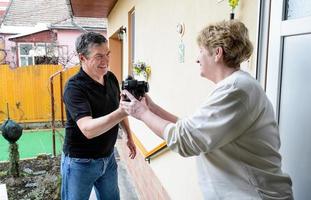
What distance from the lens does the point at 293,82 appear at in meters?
1.26

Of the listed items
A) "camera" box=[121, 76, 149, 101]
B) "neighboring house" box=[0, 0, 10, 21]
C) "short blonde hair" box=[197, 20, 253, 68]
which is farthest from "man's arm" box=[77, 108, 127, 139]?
"neighboring house" box=[0, 0, 10, 21]

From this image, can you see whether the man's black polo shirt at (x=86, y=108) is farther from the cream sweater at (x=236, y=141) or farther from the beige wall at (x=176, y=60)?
the cream sweater at (x=236, y=141)

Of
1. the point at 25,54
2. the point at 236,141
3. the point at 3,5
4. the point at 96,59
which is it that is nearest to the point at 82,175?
the point at 96,59

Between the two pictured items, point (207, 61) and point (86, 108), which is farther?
point (86, 108)

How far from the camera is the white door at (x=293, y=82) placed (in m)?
1.19

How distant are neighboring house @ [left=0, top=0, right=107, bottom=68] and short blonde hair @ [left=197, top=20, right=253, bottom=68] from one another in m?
10.2

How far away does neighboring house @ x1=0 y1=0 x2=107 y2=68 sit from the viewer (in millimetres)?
11625

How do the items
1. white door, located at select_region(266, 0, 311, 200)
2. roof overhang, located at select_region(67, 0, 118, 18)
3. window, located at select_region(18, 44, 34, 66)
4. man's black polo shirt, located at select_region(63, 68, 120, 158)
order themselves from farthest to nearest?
window, located at select_region(18, 44, 34, 66) → roof overhang, located at select_region(67, 0, 118, 18) → man's black polo shirt, located at select_region(63, 68, 120, 158) → white door, located at select_region(266, 0, 311, 200)

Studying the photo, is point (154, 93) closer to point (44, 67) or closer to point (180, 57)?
point (180, 57)

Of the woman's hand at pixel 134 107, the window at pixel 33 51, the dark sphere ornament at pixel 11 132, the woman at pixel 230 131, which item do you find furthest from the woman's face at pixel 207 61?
the window at pixel 33 51

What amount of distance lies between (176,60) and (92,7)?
15.8 ft

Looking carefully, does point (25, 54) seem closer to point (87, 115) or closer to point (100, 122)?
point (87, 115)

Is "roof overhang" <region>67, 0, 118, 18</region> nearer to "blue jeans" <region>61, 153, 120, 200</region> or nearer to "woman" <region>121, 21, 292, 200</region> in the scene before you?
"blue jeans" <region>61, 153, 120, 200</region>

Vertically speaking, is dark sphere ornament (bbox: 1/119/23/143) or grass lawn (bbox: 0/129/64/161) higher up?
dark sphere ornament (bbox: 1/119/23/143)
